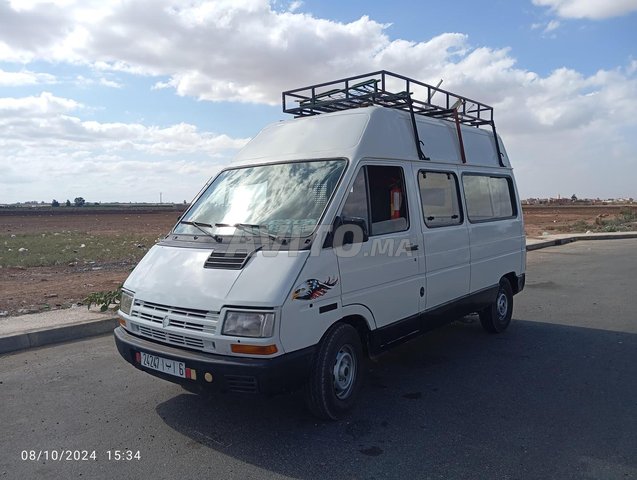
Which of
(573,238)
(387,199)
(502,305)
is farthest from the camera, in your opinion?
(573,238)

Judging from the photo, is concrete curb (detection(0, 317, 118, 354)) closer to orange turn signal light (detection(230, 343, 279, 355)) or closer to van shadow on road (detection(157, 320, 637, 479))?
van shadow on road (detection(157, 320, 637, 479))

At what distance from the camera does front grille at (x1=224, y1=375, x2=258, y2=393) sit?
3605 mm

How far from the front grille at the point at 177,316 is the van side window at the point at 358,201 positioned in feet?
4.58

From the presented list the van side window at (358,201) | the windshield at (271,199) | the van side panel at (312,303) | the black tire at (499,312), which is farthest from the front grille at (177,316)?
the black tire at (499,312)

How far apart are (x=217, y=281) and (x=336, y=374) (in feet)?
4.09

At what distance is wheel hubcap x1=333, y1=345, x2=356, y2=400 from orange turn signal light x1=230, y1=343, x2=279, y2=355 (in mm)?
764

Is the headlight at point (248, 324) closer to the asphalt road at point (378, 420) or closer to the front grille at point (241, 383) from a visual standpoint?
the front grille at point (241, 383)

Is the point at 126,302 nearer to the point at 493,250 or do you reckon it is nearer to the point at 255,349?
the point at 255,349

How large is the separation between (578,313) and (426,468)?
5799mm

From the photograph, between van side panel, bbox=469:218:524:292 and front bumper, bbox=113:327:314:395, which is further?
van side panel, bbox=469:218:524:292

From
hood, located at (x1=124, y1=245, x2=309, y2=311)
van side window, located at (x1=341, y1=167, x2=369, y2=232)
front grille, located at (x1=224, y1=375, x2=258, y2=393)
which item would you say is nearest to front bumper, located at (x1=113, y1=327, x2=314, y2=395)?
front grille, located at (x1=224, y1=375, x2=258, y2=393)

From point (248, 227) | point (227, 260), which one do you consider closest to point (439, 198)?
point (248, 227)

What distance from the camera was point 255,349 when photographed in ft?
11.8

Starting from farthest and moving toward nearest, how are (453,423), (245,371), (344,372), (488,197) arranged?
(488,197), (344,372), (453,423), (245,371)
